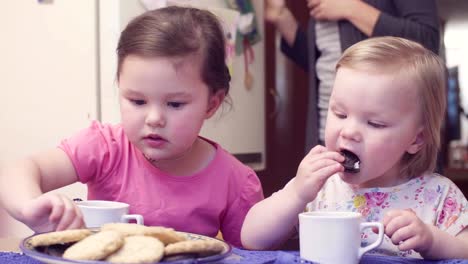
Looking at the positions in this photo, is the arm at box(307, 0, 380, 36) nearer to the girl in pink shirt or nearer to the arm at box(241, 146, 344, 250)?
the girl in pink shirt

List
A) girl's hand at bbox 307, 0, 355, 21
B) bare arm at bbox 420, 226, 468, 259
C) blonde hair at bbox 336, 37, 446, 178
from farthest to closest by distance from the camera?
girl's hand at bbox 307, 0, 355, 21 < blonde hair at bbox 336, 37, 446, 178 < bare arm at bbox 420, 226, 468, 259

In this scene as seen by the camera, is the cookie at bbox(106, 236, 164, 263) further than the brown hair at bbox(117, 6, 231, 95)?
No

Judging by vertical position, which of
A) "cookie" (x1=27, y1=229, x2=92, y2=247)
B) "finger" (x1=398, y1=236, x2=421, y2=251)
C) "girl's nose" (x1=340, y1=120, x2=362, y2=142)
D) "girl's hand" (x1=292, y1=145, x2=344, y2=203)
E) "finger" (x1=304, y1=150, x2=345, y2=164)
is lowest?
"finger" (x1=398, y1=236, x2=421, y2=251)

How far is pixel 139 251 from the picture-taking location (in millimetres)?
669

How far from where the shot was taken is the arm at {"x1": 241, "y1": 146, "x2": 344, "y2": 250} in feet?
3.03

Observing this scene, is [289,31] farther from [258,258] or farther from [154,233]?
[154,233]

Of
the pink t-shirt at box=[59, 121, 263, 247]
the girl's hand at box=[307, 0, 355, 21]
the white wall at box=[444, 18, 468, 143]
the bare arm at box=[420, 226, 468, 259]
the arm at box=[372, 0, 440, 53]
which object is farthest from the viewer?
the white wall at box=[444, 18, 468, 143]

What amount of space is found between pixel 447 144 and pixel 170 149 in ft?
22.7

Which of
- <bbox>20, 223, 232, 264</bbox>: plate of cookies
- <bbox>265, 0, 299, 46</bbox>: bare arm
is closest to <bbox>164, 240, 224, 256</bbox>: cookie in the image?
<bbox>20, 223, 232, 264</bbox>: plate of cookies

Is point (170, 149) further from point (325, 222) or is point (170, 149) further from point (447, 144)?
point (447, 144)

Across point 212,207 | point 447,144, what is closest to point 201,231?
point 212,207

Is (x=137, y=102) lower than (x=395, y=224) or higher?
higher

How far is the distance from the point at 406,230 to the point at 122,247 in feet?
1.26

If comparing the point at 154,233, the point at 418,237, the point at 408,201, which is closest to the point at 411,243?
the point at 418,237
